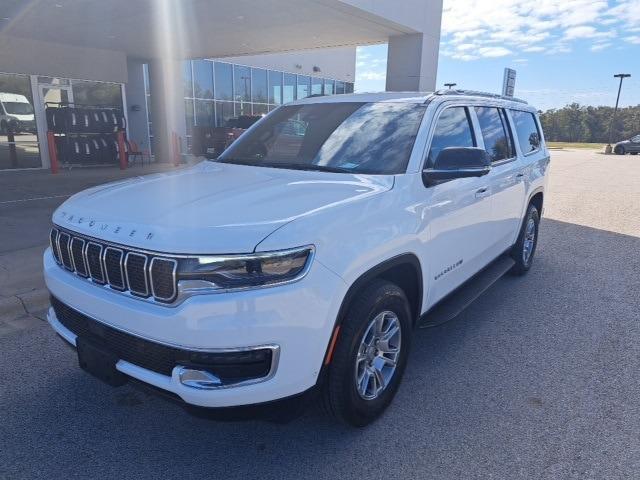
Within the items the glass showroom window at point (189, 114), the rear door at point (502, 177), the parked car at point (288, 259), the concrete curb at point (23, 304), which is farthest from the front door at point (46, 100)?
the rear door at point (502, 177)

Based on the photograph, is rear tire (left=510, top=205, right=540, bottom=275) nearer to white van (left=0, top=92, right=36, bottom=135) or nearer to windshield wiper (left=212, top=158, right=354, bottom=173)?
windshield wiper (left=212, top=158, right=354, bottom=173)

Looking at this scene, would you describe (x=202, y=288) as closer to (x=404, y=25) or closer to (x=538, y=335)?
(x=538, y=335)

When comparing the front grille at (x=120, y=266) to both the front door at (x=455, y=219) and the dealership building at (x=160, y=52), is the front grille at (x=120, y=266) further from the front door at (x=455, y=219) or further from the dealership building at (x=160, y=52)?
the dealership building at (x=160, y=52)

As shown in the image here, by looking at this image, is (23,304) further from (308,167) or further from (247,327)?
(247,327)

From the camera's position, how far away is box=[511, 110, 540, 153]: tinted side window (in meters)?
5.27

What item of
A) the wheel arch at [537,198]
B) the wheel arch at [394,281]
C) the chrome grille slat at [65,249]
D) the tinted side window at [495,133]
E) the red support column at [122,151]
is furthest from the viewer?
the red support column at [122,151]

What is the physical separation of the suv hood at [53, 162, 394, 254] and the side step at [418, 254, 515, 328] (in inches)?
44.6

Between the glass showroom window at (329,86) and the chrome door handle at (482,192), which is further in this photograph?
the glass showroom window at (329,86)

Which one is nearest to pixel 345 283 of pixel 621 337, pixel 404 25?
pixel 621 337

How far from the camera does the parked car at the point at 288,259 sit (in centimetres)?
212

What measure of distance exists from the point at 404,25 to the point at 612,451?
11.3 m

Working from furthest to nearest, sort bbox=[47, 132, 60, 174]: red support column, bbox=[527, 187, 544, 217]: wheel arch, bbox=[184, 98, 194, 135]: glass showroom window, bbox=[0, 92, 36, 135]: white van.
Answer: bbox=[184, 98, 194, 135]: glass showroom window → bbox=[0, 92, 36, 135]: white van → bbox=[47, 132, 60, 174]: red support column → bbox=[527, 187, 544, 217]: wheel arch

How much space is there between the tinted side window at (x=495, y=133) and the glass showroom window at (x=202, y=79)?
65.1 ft

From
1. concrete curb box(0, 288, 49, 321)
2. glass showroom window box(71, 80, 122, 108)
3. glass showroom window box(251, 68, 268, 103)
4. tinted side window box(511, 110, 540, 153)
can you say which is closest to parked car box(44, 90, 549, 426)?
tinted side window box(511, 110, 540, 153)
